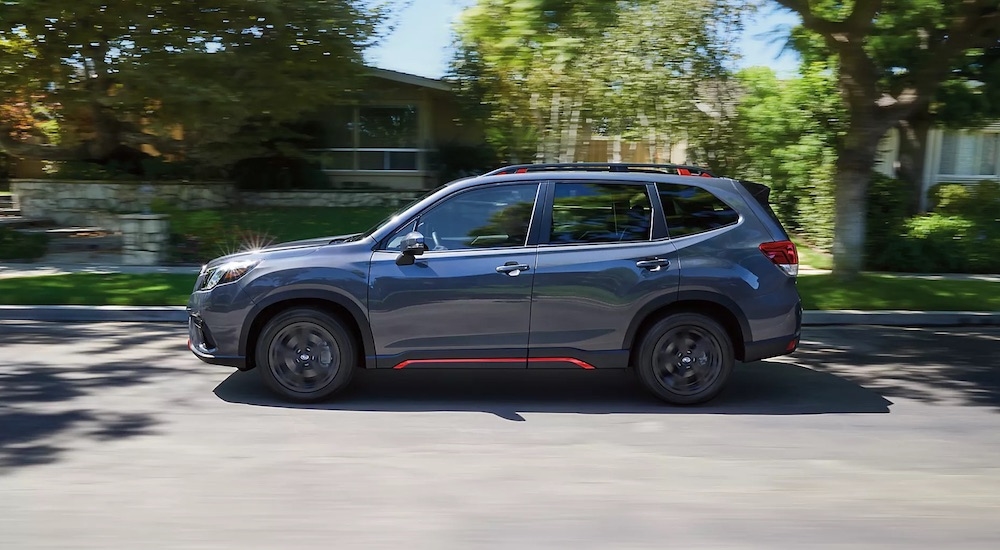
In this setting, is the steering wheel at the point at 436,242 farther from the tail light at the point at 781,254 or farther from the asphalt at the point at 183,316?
the asphalt at the point at 183,316

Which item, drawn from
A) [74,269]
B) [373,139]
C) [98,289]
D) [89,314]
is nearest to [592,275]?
[89,314]

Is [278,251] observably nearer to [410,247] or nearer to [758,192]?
[410,247]

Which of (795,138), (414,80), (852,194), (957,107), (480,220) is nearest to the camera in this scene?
(480,220)

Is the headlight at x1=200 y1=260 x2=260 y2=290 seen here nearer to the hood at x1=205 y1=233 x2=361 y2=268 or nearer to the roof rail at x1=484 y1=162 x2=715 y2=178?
the hood at x1=205 y1=233 x2=361 y2=268

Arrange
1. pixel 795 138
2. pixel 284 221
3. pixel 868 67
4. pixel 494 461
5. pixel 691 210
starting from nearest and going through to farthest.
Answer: pixel 494 461 < pixel 691 210 < pixel 868 67 < pixel 795 138 < pixel 284 221

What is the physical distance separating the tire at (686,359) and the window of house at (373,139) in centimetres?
1928

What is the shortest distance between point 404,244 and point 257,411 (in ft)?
5.40

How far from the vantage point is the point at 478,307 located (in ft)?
20.3

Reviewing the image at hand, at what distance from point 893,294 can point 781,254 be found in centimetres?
577

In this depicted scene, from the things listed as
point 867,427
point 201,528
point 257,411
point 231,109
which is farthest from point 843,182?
point 231,109

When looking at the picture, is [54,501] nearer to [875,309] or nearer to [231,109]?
[875,309]

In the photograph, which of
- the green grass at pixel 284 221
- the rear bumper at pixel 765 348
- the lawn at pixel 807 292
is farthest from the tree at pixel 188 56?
the rear bumper at pixel 765 348

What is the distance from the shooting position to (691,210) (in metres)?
6.54

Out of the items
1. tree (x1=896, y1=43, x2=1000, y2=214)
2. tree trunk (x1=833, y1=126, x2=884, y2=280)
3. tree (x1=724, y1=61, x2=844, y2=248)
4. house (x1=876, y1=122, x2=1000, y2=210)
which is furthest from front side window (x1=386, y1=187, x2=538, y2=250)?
house (x1=876, y1=122, x2=1000, y2=210)
